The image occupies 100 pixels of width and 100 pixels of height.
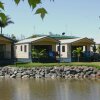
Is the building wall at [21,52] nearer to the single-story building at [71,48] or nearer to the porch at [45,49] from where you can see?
the porch at [45,49]

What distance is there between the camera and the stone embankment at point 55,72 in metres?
28.4

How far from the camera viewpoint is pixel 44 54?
34.1 metres

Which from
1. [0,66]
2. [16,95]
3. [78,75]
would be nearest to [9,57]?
[0,66]

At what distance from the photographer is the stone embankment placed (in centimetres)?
2836

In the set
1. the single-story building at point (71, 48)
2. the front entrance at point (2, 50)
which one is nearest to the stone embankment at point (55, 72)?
the front entrance at point (2, 50)

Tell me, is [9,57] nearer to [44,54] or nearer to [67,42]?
[44,54]

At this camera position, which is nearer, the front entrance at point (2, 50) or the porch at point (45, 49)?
the porch at point (45, 49)

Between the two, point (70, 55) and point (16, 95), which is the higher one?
point (70, 55)

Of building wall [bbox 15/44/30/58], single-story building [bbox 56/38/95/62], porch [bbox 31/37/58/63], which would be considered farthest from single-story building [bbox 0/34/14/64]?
single-story building [bbox 56/38/95/62]

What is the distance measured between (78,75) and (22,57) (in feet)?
37.1

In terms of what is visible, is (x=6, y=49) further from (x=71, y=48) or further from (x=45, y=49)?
(x=71, y=48)

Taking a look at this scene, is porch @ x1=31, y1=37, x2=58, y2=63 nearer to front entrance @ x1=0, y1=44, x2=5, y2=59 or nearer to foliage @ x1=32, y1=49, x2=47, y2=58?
foliage @ x1=32, y1=49, x2=47, y2=58

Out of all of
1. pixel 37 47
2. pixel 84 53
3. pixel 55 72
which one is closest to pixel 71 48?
pixel 84 53

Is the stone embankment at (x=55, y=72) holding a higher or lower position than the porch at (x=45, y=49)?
lower
